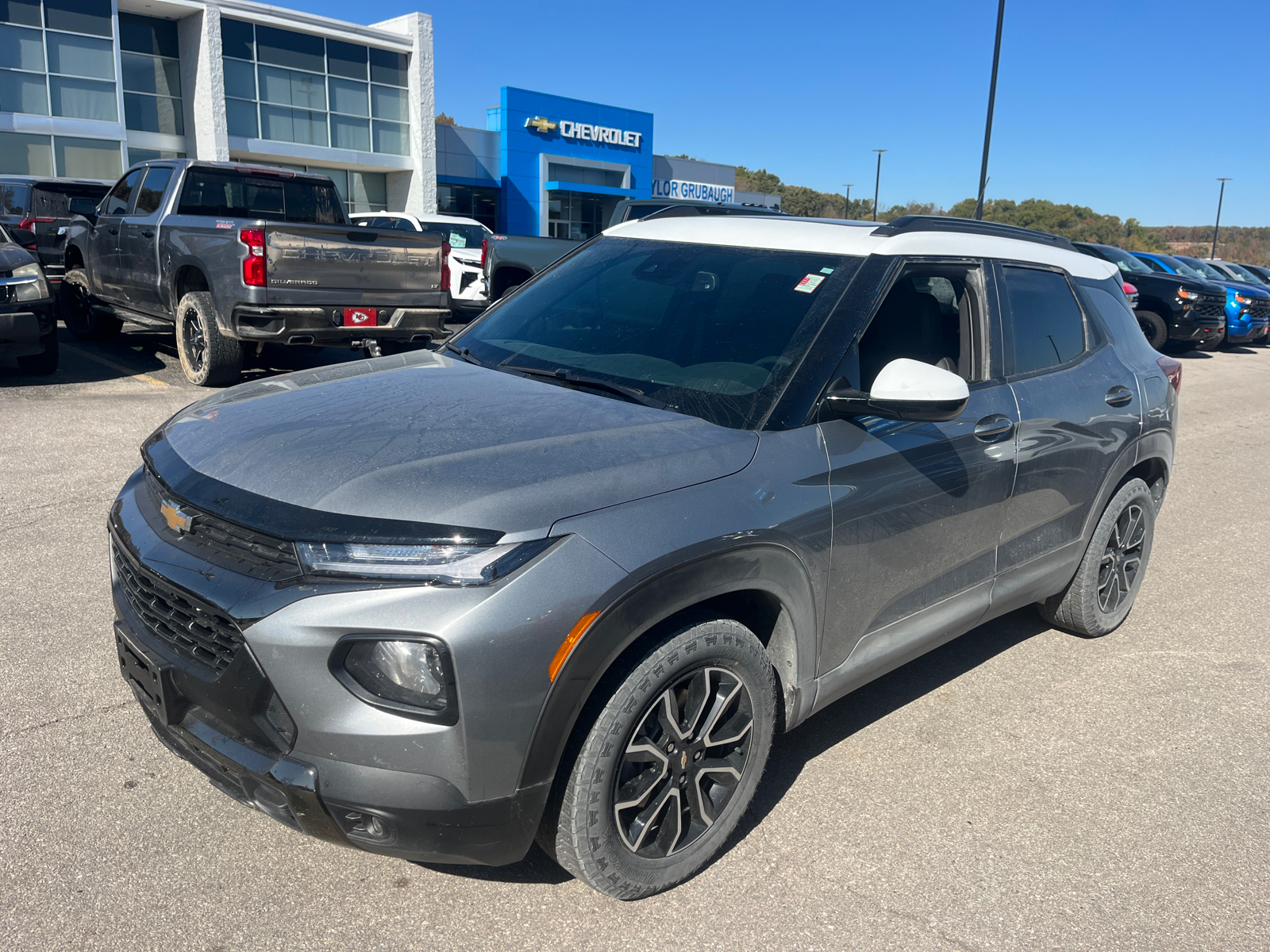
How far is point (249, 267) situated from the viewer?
327 inches

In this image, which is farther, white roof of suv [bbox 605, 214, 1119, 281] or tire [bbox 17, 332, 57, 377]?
tire [bbox 17, 332, 57, 377]

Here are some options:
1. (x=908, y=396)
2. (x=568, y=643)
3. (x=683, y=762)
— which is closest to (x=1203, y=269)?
(x=908, y=396)

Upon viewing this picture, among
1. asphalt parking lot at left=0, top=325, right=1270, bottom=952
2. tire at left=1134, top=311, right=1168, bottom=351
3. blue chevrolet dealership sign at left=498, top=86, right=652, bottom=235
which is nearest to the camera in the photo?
asphalt parking lot at left=0, top=325, right=1270, bottom=952

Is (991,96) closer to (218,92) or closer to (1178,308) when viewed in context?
(1178,308)

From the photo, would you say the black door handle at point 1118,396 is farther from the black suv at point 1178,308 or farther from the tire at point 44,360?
the black suv at point 1178,308

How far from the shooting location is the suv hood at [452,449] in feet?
7.40

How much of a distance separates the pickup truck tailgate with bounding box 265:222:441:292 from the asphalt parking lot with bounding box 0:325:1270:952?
13.8ft

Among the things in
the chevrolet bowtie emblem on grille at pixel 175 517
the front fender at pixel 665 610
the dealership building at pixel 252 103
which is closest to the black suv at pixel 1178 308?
the front fender at pixel 665 610

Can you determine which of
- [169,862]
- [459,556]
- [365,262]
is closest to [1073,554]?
[459,556]

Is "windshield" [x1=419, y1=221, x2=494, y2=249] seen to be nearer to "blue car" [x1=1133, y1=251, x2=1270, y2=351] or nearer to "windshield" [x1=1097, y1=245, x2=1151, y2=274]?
"windshield" [x1=1097, y1=245, x2=1151, y2=274]

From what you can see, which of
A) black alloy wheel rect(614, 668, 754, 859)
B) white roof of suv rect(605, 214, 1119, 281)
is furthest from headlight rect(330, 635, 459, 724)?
white roof of suv rect(605, 214, 1119, 281)

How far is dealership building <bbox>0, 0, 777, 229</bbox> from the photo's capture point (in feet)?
79.8

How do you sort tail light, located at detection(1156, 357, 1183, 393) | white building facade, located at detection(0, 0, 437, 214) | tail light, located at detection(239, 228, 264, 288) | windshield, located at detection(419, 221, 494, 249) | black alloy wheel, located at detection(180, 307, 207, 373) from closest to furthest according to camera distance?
1. tail light, located at detection(1156, 357, 1183, 393)
2. tail light, located at detection(239, 228, 264, 288)
3. black alloy wheel, located at detection(180, 307, 207, 373)
4. windshield, located at detection(419, 221, 494, 249)
5. white building facade, located at detection(0, 0, 437, 214)

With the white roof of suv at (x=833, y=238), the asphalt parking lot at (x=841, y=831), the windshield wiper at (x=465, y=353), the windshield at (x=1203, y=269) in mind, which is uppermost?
the windshield at (x=1203, y=269)
